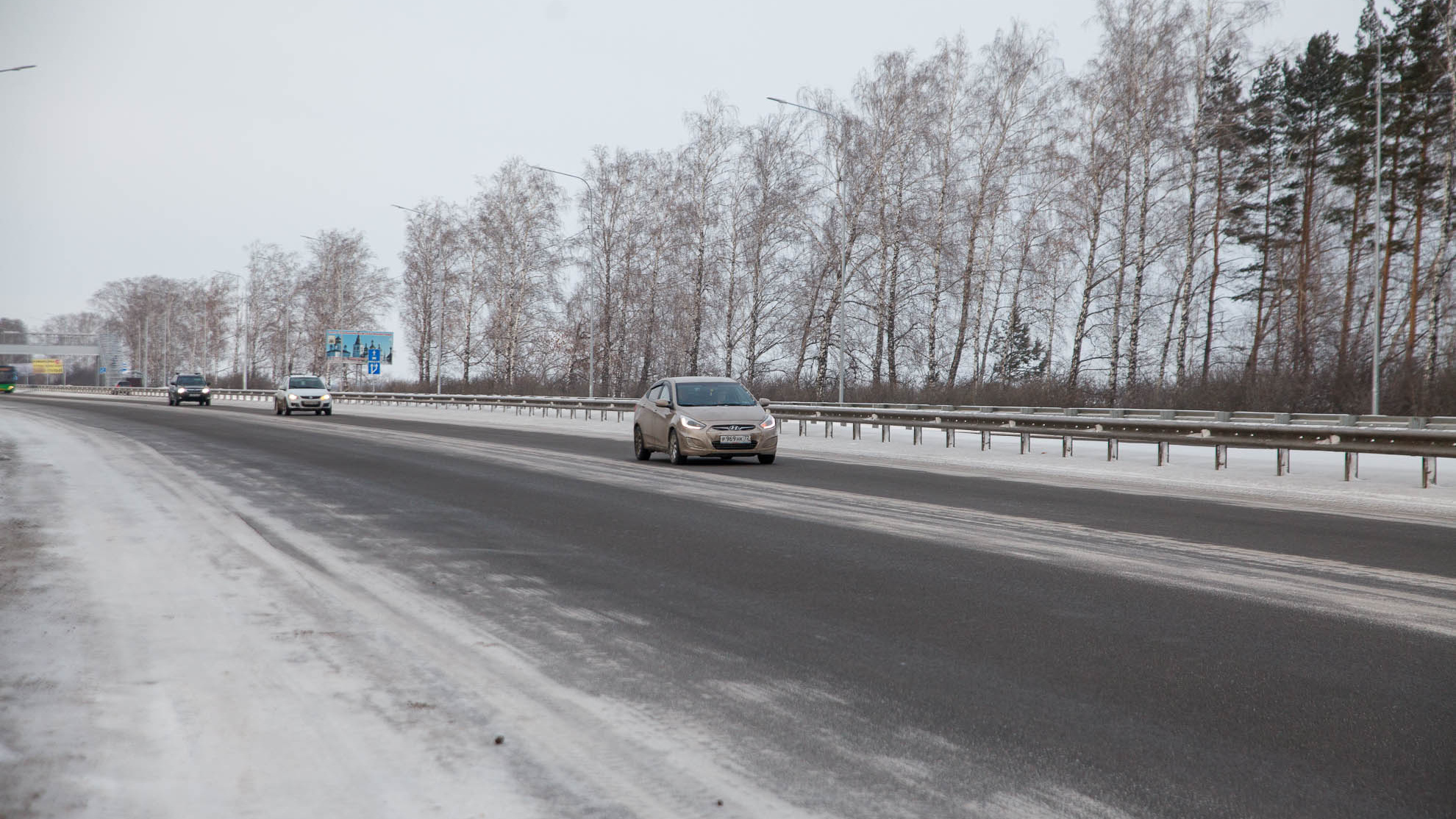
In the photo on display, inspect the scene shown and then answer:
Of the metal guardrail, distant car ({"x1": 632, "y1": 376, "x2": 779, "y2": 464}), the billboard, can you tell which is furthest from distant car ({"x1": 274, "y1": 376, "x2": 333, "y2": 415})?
distant car ({"x1": 632, "y1": 376, "x2": 779, "y2": 464})

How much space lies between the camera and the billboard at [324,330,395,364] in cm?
7062

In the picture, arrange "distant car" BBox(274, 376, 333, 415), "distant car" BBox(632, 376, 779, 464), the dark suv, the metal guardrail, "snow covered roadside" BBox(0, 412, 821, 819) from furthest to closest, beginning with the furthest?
the dark suv → "distant car" BBox(274, 376, 333, 415) → "distant car" BBox(632, 376, 779, 464) → the metal guardrail → "snow covered roadside" BBox(0, 412, 821, 819)

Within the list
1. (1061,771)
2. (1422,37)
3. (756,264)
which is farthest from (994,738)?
(756,264)

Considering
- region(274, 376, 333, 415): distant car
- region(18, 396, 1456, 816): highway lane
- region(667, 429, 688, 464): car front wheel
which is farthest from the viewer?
region(274, 376, 333, 415): distant car

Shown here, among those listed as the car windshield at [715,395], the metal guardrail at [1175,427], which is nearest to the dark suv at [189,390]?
the metal guardrail at [1175,427]

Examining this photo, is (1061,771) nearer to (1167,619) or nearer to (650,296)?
(1167,619)

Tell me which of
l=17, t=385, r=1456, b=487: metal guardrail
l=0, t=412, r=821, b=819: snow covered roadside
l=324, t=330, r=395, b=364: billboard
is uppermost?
l=324, t=330, r=395, b=364: billboard

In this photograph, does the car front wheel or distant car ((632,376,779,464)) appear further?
the car front wheel

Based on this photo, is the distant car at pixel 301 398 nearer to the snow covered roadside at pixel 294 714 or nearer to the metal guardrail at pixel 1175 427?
the metal guardrail at pixel 1175 427

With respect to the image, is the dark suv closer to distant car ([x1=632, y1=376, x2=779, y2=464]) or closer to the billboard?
the billboard

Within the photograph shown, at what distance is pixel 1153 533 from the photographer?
31.8 feet

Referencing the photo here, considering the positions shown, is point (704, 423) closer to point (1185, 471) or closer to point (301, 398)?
point (1185, 471)

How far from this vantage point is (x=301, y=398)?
44.1 m

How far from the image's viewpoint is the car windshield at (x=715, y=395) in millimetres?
18938
